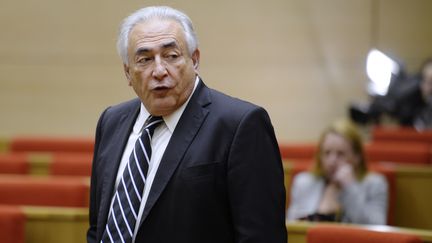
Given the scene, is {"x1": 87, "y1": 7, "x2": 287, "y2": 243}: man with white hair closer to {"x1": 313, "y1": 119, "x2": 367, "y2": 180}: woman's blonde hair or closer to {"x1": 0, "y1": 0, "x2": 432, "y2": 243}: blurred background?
{"x1": 313, "y1": 119, "x2": 367, "y2": 180}: woman's blonde hair

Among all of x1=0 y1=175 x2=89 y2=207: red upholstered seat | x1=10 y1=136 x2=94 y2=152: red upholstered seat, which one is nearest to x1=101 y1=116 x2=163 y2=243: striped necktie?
x1=0 y1=175 x2=89 y2=207: red upholstered seat

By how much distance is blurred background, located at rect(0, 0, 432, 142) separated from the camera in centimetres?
278

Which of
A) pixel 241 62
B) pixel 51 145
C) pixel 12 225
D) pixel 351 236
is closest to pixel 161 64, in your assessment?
pixel 351 236

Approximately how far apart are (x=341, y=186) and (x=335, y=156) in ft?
0.23

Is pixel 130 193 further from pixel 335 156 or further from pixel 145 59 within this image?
pixel 335 156

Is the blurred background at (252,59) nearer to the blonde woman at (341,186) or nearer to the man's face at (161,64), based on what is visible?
the blonde woman at (341,186)

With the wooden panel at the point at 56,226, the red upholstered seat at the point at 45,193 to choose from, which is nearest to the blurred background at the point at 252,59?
the red upholstered seat at the point at 45,193

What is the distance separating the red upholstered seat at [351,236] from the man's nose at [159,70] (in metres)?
0.40

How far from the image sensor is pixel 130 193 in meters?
0.83

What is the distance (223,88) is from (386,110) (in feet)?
1.77

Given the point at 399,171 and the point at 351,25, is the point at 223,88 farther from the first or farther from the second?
the point at 399,171

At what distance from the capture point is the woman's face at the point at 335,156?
1.67 metres

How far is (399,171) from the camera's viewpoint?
1.79 metres

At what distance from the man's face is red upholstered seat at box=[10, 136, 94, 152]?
1.50m
